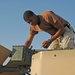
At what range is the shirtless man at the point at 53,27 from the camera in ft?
16.4

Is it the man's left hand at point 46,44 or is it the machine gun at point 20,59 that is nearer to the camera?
the machine gun at point 20,59

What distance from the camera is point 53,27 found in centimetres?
528

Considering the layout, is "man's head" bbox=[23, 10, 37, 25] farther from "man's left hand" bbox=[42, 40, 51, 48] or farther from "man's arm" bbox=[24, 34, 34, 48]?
"man's arm" bbox=[24, 34, 34, 48]

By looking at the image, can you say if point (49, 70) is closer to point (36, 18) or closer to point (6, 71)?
point (6, 71)

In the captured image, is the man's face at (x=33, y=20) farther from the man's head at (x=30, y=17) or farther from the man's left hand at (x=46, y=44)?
the man's left hand at (x=46, y=44)

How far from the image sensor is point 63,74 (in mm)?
3139

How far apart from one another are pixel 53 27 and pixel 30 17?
0.52m

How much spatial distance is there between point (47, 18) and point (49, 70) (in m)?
2.13

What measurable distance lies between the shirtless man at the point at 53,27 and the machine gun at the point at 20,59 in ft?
1.93

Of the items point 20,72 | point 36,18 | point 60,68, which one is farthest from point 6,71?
point 60,68

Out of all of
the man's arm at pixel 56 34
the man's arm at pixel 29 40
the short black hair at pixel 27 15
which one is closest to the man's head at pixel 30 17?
the short black hair at pixel 27 15

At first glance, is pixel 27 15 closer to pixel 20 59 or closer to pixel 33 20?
pixel 33 20

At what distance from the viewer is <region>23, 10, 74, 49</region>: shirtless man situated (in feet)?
16.4

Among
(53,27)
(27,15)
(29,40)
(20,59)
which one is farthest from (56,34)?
(20,59)
